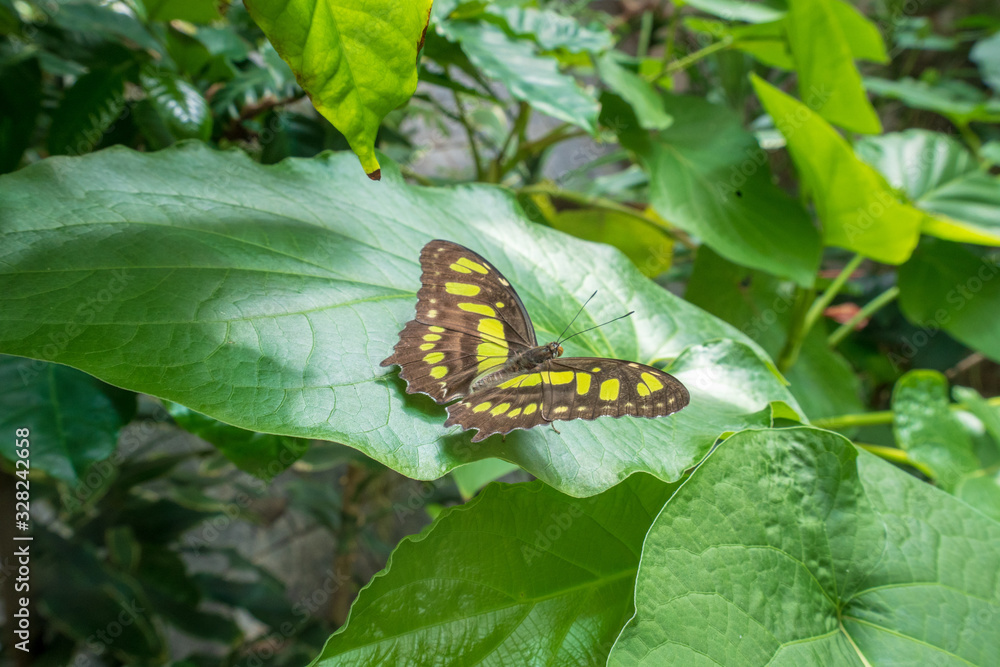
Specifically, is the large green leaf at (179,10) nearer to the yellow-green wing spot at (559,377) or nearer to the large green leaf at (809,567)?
the yellow-green wing spot at (559,377)

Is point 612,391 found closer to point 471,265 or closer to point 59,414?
point 471,265

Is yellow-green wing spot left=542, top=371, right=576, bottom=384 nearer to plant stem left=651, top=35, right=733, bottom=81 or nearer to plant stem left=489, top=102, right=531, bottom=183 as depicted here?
plant stem left=489, top=102, right=531, bottom=183

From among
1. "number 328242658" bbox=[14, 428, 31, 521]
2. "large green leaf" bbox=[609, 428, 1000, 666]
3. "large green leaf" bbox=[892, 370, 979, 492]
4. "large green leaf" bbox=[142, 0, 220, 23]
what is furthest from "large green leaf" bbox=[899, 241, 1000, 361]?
"number 328242658" bbox=[14, 428, 31, 521]

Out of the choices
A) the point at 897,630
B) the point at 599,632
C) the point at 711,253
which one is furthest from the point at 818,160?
the point at 599,632

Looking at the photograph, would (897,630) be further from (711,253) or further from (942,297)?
(942,297)

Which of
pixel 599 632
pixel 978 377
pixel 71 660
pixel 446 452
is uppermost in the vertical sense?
pixel 446 452

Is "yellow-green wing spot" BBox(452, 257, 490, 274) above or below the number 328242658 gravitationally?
above

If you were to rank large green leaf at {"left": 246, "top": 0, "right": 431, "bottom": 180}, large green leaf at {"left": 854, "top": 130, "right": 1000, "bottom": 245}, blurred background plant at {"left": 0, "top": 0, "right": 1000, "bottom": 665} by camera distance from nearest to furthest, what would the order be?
1. large green leaf at {"left": 246, "top": 0, "right": 431, "bottom": 180}
2. blurred background plant at {"left": 0, "top": 0, "right": 1000, "bottom": 665}
3. large green leaf at {"left": 854, "top": 130, "right": 1000, "bottom": 245}

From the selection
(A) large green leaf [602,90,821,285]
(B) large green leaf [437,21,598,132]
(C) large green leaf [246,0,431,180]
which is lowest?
(A) large green leaf [602,90,821,285]
